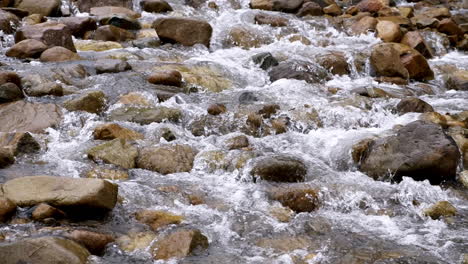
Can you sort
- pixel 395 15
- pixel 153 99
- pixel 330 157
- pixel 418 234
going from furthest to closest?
pixel 395 15 → pixel 153 99 → pixel 330 157 → pixel 418 234

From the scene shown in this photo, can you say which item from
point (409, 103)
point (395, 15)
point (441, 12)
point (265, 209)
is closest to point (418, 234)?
point (265, 209)

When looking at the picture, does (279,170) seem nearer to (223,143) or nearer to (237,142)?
(237,142)

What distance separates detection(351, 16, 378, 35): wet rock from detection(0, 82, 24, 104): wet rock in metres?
7.91

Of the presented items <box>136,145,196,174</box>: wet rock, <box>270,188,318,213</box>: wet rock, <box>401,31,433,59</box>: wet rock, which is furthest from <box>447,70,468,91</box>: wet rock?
<box>136,145,196,174</box>: wet rock

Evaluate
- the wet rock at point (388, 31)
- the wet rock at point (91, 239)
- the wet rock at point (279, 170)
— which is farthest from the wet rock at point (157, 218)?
the wet rock at point (388, 31)

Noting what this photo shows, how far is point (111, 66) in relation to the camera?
8719 millimetres

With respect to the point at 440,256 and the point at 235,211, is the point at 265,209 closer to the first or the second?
the point at 235,211

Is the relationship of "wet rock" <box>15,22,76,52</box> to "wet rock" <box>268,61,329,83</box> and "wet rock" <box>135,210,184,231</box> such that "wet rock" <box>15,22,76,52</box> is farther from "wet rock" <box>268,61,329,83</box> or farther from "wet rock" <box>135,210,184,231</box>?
"wet rock" <box>135,210,184,231</box>

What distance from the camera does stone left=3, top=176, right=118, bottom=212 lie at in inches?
178

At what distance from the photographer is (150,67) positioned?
9047mm

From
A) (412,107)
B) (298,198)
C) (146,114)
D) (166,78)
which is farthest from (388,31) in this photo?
(298,198)

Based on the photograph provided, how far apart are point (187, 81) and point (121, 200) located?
3.79m

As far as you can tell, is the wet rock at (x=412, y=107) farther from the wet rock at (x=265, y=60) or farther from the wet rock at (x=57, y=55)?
the wet rock at (x=57, y=55)

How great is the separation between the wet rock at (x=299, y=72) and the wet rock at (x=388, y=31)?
2.75 m
